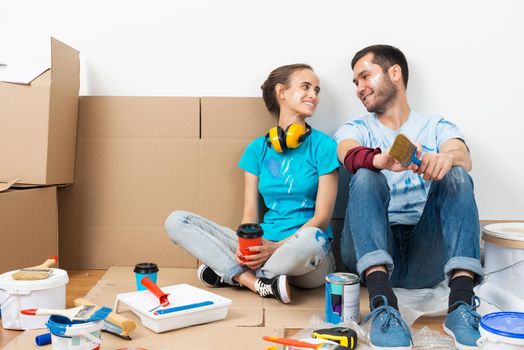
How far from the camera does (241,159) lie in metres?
2.24

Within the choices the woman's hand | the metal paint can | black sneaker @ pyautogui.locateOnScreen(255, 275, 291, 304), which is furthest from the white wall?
the metal paint can

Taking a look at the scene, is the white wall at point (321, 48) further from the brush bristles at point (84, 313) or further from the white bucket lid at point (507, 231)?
the brush bristles at point (84, 313)

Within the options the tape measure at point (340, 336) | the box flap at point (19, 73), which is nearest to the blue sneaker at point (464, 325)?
the tape measure at point (340, 336)

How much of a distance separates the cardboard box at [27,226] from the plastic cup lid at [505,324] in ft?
4.74

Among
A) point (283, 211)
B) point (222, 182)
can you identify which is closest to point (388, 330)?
point (283, 211)

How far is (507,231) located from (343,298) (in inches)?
27.5

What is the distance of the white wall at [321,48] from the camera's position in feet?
7.54

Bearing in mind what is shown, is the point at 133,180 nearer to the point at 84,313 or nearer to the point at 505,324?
the point at 84,313

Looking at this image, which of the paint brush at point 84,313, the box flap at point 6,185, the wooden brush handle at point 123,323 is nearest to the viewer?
the paint brush at point 84,313

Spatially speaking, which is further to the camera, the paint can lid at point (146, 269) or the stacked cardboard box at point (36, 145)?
the stacked cardboard box at point (36, 145)

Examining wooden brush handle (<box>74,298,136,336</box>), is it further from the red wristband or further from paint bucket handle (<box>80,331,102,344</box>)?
the red wristband

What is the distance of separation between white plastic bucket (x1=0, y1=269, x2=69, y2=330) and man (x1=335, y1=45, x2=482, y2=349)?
2.82ft

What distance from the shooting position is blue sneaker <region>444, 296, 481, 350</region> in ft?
4.65

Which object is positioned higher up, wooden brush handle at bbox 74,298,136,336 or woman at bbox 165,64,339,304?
woman at bbox 165,64,339,304
